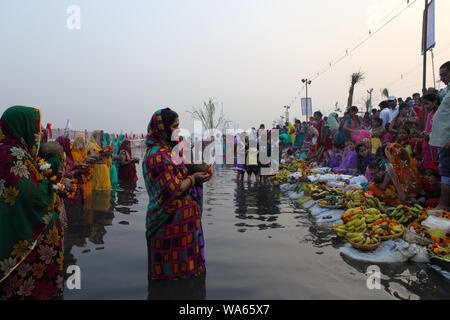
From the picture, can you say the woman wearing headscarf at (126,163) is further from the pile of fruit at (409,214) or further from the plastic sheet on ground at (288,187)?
the pile of fruit at (409,214)

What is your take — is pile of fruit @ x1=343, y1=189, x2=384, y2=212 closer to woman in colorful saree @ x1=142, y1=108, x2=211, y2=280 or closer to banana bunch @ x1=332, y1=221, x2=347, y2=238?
banana bunch @ x1=332, y1=221, x2=347, y2=238

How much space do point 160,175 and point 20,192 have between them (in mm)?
1089

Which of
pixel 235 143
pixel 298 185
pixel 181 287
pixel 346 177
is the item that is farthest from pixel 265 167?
pixel 181 287

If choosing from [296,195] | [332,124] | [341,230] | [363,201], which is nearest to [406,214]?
[363,201]

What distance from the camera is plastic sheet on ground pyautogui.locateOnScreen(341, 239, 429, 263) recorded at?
3973 millimetres

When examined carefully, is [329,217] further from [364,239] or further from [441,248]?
[441,248]

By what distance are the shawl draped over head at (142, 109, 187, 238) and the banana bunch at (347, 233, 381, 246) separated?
9.00 ft

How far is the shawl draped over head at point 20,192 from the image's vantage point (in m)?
2.44

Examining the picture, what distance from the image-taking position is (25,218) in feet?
8.24

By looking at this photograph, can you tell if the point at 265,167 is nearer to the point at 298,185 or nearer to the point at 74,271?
the point at 298,185

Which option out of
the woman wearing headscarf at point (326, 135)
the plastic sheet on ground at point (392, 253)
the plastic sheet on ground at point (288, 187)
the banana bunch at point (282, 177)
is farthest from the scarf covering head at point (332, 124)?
the plastic sheet on ground at point (392, 253)

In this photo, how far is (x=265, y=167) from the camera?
11938 millimetres

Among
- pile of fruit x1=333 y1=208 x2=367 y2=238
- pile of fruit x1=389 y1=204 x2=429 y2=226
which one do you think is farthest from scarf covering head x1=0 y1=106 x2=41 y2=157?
pile of fruit x1=389 y1=204 x2=429 y2=226

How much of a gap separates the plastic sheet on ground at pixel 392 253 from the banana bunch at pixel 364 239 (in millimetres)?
101
